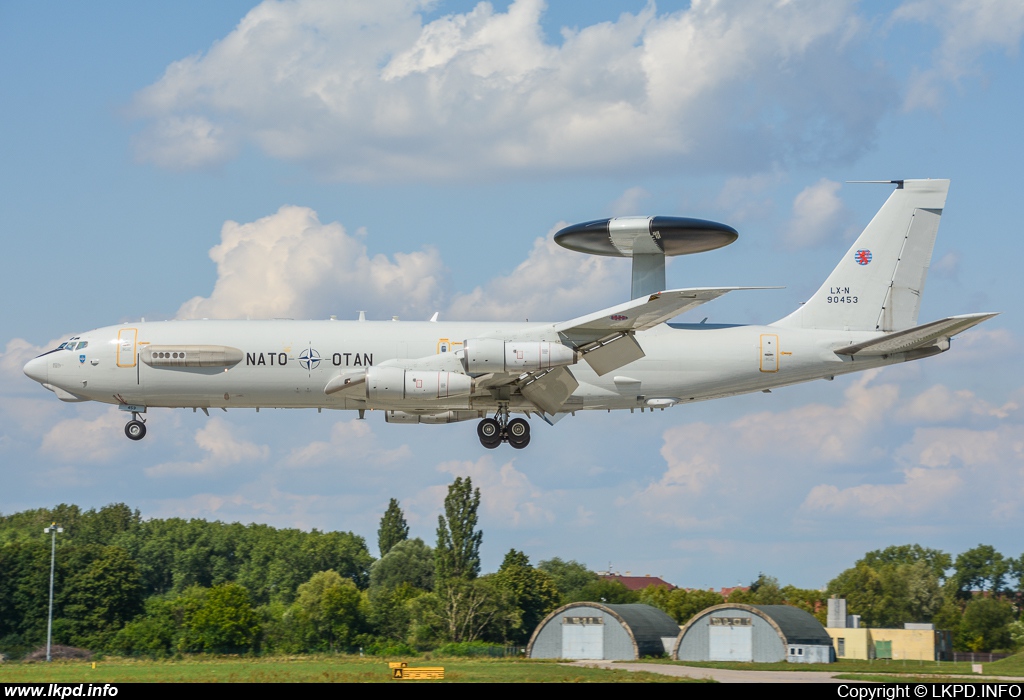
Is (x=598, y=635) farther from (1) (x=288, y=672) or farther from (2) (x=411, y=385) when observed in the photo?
(2) (x=411, y=385)

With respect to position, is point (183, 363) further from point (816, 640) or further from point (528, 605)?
point (528, 605)

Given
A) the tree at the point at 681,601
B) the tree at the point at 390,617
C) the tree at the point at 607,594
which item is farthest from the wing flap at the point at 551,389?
the tree at the point at 607,594

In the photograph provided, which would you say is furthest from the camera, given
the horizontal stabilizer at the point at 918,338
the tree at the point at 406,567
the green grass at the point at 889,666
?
the tree at the point at 406,567

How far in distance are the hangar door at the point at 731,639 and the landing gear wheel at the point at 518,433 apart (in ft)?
85.5

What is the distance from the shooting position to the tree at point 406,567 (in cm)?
10688

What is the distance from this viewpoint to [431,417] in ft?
170

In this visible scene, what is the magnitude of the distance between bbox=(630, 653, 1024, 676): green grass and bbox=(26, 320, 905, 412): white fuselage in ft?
52.7

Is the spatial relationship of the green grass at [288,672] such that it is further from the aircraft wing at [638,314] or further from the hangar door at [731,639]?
the hangar door at [731,639]

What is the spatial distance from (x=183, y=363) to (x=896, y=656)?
47.5m

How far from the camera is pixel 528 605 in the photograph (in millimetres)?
97188

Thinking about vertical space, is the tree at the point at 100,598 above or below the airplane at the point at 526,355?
below
